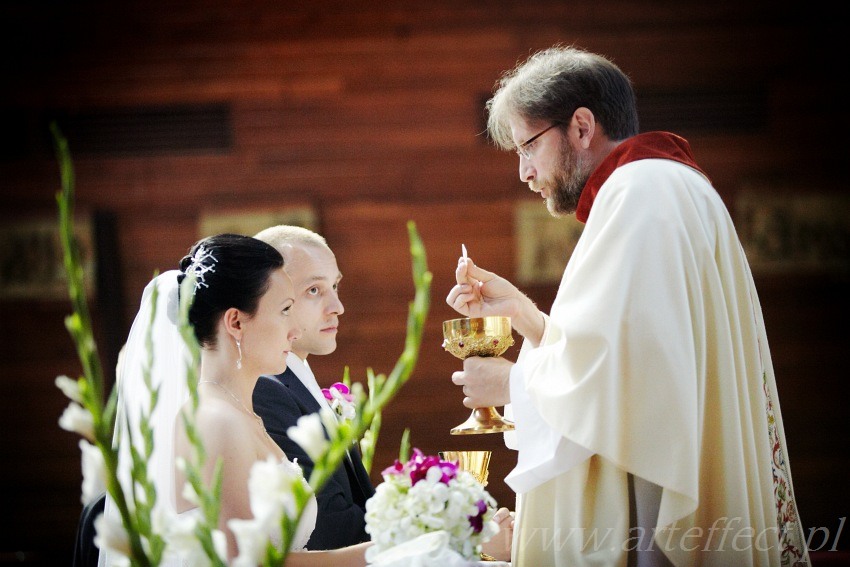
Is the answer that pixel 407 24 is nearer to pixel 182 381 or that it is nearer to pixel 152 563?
pixel 182 381

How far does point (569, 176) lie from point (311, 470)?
114 centimetres

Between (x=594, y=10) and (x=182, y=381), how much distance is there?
14.2 ft

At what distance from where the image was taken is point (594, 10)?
6.23 metres

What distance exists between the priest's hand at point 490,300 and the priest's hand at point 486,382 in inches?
15.3

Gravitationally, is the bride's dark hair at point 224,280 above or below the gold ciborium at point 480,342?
above

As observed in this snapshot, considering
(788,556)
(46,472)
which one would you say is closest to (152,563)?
(788,556)

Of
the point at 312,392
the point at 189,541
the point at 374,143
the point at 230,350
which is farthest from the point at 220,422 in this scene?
the point at 374,143

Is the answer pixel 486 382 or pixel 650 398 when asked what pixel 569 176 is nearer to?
pixel 486 382

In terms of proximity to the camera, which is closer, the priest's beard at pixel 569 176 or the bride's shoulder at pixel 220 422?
the bride's shoulder at pixel 220 422

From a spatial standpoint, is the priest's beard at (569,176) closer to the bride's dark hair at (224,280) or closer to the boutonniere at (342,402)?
the bride's dark hair at (224,280)

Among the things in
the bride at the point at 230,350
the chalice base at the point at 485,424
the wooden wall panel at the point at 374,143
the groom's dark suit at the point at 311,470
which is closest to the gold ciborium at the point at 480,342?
the chalice base at the point at 485,424

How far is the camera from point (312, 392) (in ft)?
10.3

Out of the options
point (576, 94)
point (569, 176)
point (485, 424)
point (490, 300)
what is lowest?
point (485, 424)

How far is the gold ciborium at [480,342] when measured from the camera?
2.82 metres
